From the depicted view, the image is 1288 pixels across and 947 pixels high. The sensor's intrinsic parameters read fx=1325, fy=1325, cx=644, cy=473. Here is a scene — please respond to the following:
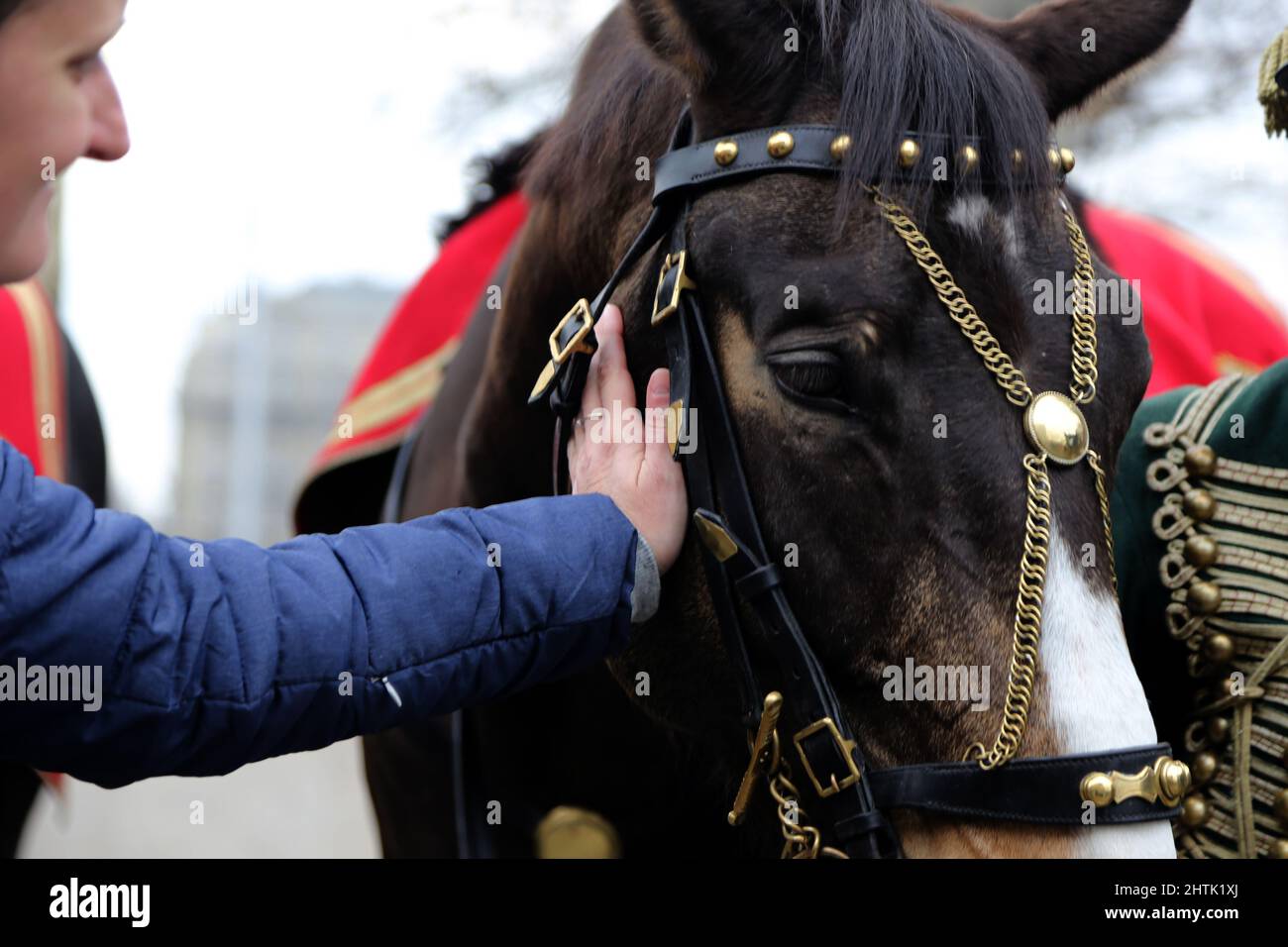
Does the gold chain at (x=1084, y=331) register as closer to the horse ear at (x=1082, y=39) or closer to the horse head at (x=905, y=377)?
the horse head at (x=905, y=377)

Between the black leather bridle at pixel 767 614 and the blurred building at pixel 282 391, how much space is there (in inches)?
594

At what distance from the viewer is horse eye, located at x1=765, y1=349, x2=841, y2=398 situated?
6.01 ft

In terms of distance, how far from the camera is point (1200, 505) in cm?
A: 228

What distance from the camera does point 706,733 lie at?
2.17 m

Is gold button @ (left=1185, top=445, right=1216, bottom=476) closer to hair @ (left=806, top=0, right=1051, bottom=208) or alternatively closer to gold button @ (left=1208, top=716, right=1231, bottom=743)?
gold button @ (left=1208, top=716, right=1231, bottom=743)

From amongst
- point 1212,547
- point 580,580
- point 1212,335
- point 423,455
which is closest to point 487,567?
point 580,580

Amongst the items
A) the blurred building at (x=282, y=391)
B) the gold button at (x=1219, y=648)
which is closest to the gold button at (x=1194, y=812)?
the gold button at (x=1219, y=648)

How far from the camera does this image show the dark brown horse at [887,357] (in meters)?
1.77

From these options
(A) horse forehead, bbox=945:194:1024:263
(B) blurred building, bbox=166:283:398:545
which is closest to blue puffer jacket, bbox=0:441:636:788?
(A) horse forehead, bbox=945:194:1024:263

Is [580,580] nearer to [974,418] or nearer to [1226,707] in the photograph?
[974,418]

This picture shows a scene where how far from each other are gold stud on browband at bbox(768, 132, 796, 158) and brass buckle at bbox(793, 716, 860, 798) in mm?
834

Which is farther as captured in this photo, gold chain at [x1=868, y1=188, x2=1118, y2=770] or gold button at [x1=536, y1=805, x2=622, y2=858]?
gold button at [x1=536, y1=805, x2=622, y2=858]

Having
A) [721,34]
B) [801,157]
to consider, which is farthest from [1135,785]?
[721,34]
